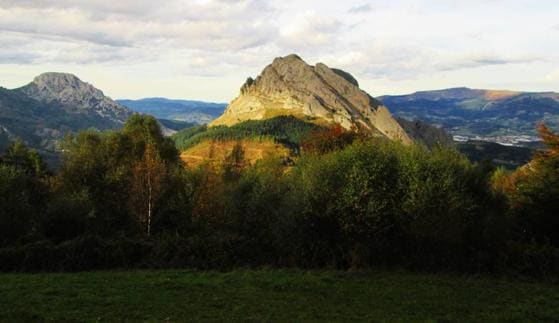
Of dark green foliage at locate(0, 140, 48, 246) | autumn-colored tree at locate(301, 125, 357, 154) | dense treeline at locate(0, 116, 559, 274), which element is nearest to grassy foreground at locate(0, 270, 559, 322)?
dense treeline at locate(0, 116, 559, 274)

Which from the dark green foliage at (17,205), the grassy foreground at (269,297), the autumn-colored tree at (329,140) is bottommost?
the grassy foreground at (269,297)

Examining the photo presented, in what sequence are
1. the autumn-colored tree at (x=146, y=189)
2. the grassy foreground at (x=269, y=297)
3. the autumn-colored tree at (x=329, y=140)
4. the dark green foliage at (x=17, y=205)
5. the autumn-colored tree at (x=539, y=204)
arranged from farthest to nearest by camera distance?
the autumn-colored tree at (x=329, y=140) < the autumn-colored tree at (x=146, y=189) < the autumn-colored tree at (x=539, y=204) < the dark green foliage at (x=17, y=205) < the grassy foreground at (x=269, y=297)

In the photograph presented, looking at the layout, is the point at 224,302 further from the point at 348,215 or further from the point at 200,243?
the point at 348,215

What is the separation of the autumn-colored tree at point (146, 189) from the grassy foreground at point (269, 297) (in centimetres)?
1831

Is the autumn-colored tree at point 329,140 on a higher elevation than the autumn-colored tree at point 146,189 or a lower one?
higher

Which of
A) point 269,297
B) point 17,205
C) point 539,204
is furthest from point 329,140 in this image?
point 269,297

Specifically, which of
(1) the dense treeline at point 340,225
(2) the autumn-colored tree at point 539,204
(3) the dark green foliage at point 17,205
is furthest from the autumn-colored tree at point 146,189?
(2) the autumn-colored tree at point 539,204

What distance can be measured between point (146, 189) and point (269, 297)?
93.1 ft

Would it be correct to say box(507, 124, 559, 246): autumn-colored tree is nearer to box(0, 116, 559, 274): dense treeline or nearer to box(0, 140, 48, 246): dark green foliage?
box(0, 116, 559, 274): dense treeline

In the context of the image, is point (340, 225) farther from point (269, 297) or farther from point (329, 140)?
point (329, 140)

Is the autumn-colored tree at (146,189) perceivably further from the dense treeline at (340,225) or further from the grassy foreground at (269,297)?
the grassy foreground at (269,297)

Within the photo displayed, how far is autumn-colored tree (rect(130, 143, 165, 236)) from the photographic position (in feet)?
160

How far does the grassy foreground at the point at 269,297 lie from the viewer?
21.4 meters

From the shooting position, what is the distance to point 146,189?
4969 centimetres
